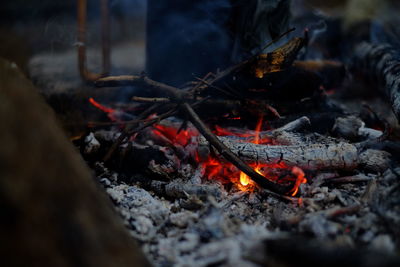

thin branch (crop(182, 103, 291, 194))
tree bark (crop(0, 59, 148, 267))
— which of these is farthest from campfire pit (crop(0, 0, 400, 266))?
tree bark (crop(0, 59, 148, 267))

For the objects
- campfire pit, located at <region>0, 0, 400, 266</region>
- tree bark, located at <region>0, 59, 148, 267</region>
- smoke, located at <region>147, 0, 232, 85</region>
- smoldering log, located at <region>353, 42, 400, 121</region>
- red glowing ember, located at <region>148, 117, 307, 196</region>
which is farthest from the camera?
smoke, located at <region>147, 0, 232, 85</region>

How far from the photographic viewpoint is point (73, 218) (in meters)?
1.29

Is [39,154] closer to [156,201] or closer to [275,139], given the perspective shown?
[156,201]

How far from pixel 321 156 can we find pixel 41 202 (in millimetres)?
2149

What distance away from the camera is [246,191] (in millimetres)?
2590

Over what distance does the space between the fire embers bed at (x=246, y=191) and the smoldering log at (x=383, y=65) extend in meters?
0.49

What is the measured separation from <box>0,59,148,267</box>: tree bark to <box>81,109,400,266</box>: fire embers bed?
0.59 meters

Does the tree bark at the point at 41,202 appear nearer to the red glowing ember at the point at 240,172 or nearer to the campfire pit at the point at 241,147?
the campfire pit at the point at 241,147

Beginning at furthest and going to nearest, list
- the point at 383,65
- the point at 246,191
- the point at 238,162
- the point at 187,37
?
the point at 383,65 < the point at 187,37 < the point at 246,191 < the point at 238,162

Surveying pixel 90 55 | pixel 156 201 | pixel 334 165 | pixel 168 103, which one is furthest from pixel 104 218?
pixel 90 55

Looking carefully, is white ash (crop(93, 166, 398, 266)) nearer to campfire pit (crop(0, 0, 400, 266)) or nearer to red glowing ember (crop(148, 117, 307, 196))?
campfire pit (crop(0, 0, 400, 266))

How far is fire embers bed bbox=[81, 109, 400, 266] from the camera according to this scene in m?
1.81

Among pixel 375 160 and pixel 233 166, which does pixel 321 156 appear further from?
pixel 233 166

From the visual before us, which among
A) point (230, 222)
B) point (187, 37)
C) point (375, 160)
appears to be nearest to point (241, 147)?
point (230, 222)
